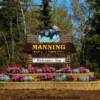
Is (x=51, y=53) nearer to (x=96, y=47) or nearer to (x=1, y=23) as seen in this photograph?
(x=96, y=47)

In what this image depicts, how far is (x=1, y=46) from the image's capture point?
5756 cm

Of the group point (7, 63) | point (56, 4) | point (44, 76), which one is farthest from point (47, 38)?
point (56, 4)

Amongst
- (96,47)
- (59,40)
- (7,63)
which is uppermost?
(59,40)

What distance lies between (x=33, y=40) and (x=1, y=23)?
23903 mm

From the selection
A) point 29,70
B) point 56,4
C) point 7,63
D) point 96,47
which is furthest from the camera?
point 56,4

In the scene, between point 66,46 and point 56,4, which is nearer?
point 66,46

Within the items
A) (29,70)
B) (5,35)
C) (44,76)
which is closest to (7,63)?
(5,35)

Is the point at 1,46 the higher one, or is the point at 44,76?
the point at 44,76

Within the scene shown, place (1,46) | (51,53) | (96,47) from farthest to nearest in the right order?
1. (1,46)
2. (96,47)
3. (51,53)

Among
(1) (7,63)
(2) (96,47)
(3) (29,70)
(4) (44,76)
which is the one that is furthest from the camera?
(1) (7,63)

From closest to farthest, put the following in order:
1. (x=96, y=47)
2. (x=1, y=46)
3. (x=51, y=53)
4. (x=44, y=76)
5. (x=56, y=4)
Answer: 1. (x=44, y=76)
2. (x=51, y=53)
3. (x=96, y=47)
4. (x=1, y=46)
5. (x=56, y=4)

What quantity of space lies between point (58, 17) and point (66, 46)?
124 feet

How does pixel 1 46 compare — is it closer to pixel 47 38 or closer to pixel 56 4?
pixel 56 4

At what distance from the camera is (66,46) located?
3303cm
